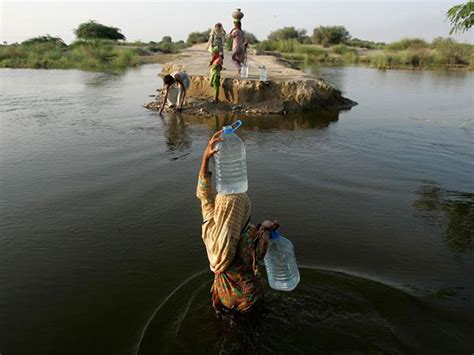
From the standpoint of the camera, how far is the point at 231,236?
283cm

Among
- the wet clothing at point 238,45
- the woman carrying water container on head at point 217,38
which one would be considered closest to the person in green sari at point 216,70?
the woman carrying water container on head at point 217,38

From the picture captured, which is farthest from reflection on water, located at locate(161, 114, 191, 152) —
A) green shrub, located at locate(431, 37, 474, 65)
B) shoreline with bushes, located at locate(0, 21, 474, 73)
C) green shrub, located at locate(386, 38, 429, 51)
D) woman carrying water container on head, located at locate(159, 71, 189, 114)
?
green shrub, located at locate(386, 38, 429, 51)

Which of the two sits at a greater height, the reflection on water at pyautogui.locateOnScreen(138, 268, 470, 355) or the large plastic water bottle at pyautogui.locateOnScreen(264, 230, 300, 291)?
the large plastic water bottle at pyautogui.locateOnScreen(264, 230, 300, 291)

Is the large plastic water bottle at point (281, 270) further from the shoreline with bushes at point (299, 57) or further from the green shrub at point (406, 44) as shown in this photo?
the green shrub at point (406, 44)

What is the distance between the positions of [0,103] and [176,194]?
1131 cm

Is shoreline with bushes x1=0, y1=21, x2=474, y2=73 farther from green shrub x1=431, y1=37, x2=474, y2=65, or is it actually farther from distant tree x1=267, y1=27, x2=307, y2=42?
distant tree x1=267, y1=27, x2=307, y2=42

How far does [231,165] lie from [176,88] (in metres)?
10.9

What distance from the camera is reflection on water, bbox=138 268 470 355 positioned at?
10.3 feet

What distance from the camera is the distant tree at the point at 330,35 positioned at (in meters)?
56.0

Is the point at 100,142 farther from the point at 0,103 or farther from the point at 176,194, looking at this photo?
the point at 0,103

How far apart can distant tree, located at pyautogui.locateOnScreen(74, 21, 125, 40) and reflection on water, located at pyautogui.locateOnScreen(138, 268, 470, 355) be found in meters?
57.5

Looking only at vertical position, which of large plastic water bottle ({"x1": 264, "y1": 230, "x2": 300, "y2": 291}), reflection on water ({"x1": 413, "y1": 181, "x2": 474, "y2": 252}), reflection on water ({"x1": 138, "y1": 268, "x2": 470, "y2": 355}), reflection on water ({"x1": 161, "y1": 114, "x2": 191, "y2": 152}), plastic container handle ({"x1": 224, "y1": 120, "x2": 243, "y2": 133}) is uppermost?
plastic container handle ({"x1": 224, "y1": 120, "x2": 243, "y2": 133})

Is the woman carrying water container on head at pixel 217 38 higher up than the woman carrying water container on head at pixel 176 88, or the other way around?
the woman carrying water container on head at pixel 217 38

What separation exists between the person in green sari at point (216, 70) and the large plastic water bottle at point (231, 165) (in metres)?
8.79
